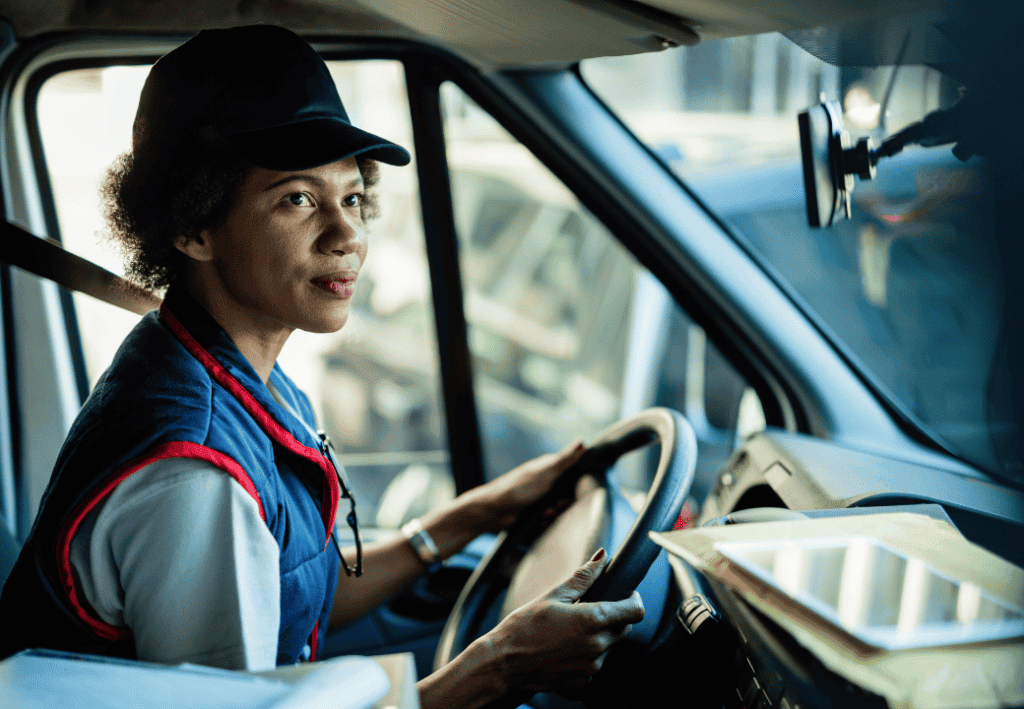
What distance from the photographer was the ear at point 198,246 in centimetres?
111

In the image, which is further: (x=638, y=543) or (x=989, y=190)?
(x=638, y=543)

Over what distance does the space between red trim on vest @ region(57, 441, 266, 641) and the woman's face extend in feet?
0.91

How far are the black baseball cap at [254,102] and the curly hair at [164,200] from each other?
29mm

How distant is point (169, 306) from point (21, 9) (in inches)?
24.7

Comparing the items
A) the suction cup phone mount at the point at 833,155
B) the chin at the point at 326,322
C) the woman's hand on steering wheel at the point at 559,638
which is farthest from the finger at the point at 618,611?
the suction cup phone mount at the point at 833,155

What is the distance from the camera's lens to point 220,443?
0.91 meters

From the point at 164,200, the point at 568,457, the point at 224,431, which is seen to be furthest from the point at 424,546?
the point at 164,200

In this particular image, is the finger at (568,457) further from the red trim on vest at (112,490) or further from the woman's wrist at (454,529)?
the red trim on vest at (112,490)

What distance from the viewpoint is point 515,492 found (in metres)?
1.49

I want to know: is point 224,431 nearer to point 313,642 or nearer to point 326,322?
point 326,322

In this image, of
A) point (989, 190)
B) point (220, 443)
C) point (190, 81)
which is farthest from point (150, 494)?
point (989, 190)

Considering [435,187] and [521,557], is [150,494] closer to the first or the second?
[521,557]

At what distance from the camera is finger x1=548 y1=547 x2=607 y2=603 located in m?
1.03

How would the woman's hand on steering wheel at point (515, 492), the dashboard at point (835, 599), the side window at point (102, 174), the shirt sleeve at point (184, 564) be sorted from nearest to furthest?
1. the dashboard at point (835, 599)
2. the shirt sleeve at point (184, 564)
3. the side window at point (102, 174)
4. the woman's hand on steering wheel at point (515, 492)
